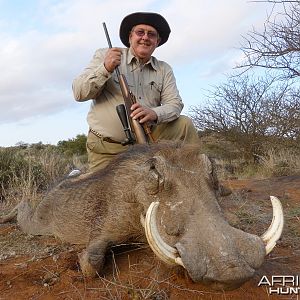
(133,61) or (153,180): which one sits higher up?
(133,61)

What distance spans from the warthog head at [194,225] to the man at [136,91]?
1.58m

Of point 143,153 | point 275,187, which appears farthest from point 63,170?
point 143,153

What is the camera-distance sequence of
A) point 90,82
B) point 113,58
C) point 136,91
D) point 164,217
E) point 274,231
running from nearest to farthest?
point 274,231 → point 164,217 → point 113,58 → point 90,82 → point 136,91

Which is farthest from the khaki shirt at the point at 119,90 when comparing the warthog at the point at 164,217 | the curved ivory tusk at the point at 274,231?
the curved ivory tusk at the point at 274,231

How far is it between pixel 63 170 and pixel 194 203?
7.45m

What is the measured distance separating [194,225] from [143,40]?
293 cm

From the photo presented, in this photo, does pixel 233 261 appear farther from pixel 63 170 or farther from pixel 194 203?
pixel 63 170

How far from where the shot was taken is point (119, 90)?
504 cm

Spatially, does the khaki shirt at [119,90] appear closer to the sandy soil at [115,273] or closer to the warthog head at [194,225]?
the sandy soil at [115,273]

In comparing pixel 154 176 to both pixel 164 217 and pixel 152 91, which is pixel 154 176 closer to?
pixel 164 217

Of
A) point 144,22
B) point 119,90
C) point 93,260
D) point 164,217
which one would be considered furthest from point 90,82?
point 164,217

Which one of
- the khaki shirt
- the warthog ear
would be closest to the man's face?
the khaki shirt

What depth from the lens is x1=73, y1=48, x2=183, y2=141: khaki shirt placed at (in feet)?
15.5

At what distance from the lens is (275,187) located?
746 centimetres
